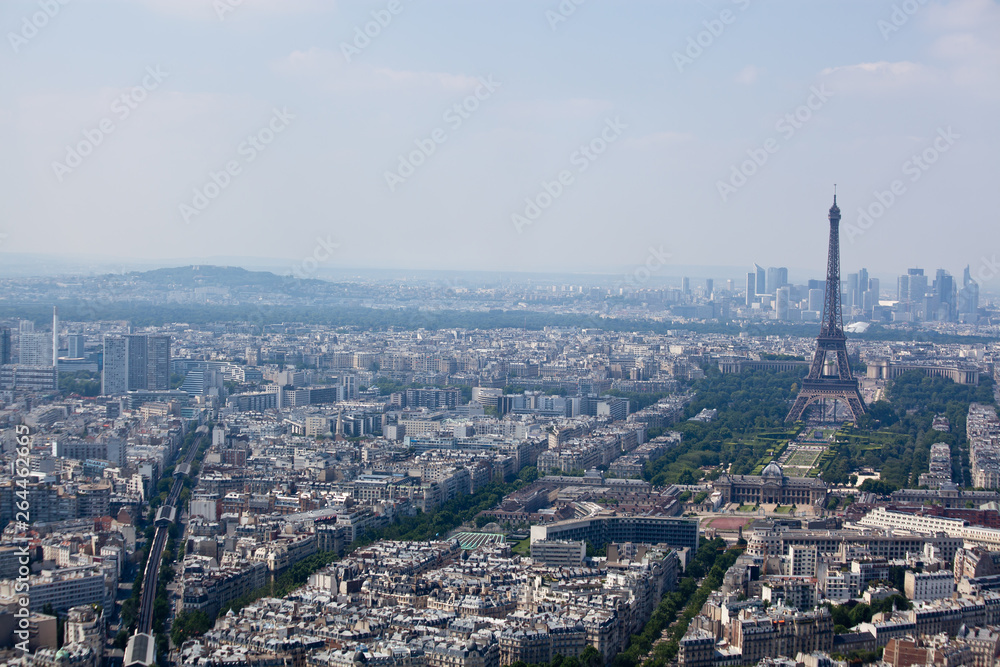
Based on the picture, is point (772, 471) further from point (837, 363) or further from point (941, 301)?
point (941, 301)

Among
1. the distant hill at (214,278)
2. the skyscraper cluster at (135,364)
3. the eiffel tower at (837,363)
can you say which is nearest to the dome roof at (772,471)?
the eiffel tower at (837,363)

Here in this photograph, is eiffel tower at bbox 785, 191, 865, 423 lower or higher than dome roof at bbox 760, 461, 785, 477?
higher

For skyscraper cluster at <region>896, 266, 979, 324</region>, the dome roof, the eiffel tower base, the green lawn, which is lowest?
the green lawn

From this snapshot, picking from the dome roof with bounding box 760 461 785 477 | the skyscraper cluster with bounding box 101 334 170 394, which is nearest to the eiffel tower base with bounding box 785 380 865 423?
the dome roof with bounding box 760 461 785 477

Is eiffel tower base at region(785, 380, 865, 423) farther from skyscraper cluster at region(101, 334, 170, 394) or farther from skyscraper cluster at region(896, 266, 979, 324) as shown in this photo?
skyscraper cluster at region(896, 266, 979, 324)

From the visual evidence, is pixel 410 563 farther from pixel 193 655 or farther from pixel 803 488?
pixel 803 488

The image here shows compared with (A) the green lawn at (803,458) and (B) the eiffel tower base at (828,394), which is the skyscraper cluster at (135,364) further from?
(A) the green lawn at (803,458)

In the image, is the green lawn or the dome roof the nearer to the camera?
the dome roof
